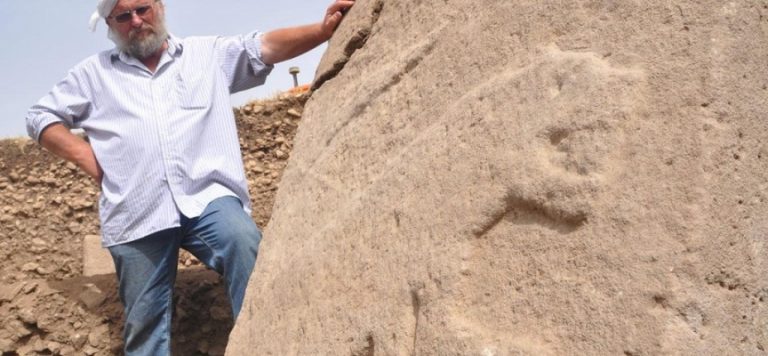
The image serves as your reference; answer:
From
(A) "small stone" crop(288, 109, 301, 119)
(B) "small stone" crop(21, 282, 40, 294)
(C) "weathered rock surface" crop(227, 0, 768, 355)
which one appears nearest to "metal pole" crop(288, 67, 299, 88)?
(A) "small stone" crop(288, 109, 301, 119)

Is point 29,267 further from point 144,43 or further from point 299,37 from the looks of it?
point 299,37

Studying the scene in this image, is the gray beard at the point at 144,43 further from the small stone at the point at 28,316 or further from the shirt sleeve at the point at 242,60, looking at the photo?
the small stone at the point at 28,316

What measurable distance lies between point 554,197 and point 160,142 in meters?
1.86

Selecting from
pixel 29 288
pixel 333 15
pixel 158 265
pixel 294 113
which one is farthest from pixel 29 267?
pixel 333 15

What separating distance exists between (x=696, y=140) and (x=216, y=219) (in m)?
1.86

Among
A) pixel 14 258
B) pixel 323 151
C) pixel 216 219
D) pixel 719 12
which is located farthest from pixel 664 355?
pixel 14 258

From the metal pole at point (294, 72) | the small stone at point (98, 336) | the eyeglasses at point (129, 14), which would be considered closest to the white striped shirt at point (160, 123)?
the eyeglasses at point (129, 14)

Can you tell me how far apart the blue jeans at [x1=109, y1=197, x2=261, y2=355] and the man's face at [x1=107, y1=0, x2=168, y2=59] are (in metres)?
0.67

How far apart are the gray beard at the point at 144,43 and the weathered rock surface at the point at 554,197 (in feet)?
4.32

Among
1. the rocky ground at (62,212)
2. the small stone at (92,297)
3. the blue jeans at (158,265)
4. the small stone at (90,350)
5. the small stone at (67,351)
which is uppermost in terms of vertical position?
the blue jeans at (158,265)

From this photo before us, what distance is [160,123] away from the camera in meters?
3.26

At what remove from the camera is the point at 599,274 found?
1.64m

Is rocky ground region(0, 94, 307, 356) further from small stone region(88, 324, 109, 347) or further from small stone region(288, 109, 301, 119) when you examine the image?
small stone region(88, 324, 109, 347)

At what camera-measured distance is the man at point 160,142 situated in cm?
316
